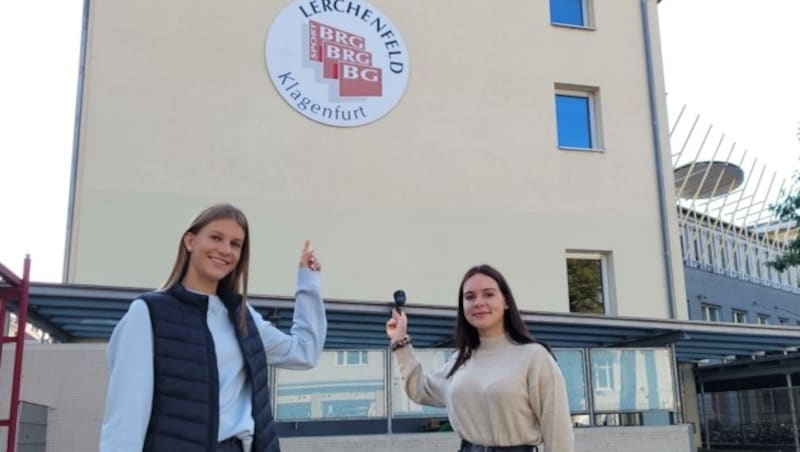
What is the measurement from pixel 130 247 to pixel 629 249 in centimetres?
756

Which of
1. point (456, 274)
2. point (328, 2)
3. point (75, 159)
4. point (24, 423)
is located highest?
point (328, 2)

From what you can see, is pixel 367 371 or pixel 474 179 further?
pixel 474 179

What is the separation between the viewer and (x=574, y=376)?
30.5 ft

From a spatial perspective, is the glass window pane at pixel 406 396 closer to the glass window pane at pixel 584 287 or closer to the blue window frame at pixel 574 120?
the glass window pane at pixel 584 287

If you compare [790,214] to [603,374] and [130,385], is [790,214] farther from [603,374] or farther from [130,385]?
[130,385]

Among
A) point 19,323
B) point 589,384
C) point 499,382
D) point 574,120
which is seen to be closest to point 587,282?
point 574,120

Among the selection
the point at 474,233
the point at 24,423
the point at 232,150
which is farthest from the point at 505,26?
the point at 24,423

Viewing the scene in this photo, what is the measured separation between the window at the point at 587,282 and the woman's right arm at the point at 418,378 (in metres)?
8.57

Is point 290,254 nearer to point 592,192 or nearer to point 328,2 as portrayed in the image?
point 328,2

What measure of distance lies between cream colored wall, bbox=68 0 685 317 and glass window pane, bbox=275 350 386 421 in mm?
1941

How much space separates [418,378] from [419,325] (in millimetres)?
5645

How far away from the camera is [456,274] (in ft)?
36.6

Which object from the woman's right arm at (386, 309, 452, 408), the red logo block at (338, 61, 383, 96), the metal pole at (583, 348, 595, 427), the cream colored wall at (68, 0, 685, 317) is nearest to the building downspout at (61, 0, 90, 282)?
the cream colored wall at (68, 0, 685, 317)

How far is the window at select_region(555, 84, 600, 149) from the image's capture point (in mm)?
12555
